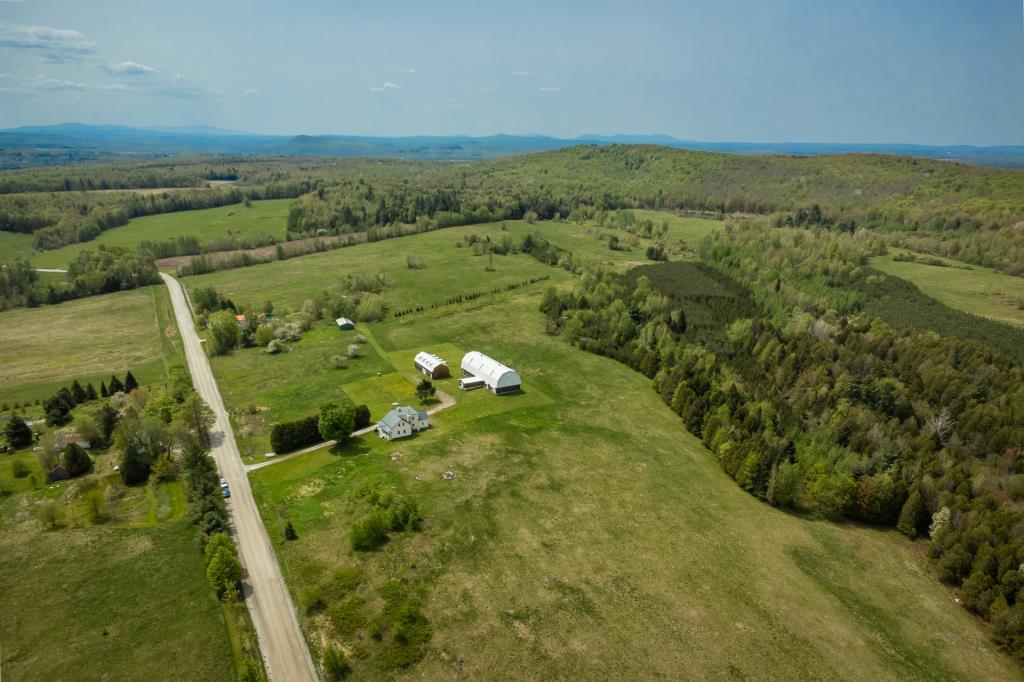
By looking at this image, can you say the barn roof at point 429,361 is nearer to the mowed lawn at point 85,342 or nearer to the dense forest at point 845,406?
the dense forest at point 845,406

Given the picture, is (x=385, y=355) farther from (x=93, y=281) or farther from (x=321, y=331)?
(x=93, y=281)

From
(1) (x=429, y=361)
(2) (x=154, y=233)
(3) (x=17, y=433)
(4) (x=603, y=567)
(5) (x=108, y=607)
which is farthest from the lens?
(2) (x=154, y=233)

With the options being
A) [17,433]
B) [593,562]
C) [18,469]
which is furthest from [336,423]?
[17,433]

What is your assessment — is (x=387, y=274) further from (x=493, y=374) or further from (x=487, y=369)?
(x=493, y=374)

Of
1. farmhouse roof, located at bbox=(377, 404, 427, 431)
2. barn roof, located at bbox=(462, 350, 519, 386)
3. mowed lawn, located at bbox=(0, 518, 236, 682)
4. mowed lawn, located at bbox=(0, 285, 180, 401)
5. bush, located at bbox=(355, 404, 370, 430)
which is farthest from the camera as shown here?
mowed lawn, located at bbox=(0, 285, 180, 401)

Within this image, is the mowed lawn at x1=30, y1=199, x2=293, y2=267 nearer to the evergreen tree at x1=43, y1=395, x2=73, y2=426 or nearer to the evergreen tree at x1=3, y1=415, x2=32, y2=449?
the evergreen tree at x1=43, y1=395, x2=73, y2=426

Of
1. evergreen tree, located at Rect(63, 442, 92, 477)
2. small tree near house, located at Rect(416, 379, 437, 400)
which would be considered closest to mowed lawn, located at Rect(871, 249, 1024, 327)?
small tree near house, located at Rect(416, 379, 437, 400)

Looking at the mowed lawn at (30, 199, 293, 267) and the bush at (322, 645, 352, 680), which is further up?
the mowed lawn at (30, 199, 293, 267)
